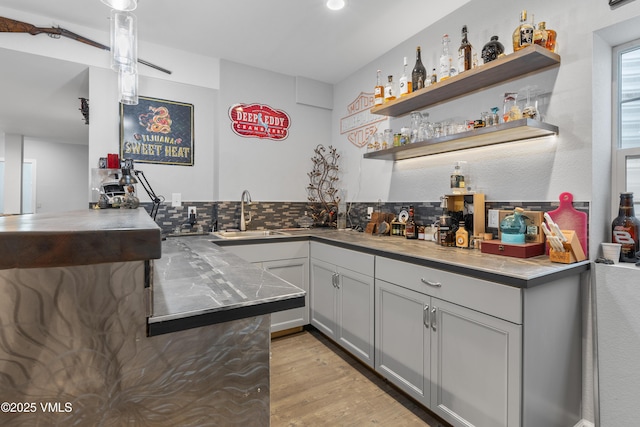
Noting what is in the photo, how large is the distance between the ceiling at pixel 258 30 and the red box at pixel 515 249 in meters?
1.73

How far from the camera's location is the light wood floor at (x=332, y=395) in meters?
1.71

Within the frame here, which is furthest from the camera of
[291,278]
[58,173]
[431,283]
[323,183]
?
[58,173]

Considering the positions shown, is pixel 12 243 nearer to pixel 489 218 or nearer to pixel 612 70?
pixel 489 218

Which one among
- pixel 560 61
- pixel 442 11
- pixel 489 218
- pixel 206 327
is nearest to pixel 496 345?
pixel 489 218

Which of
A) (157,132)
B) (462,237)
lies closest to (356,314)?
(462,237)

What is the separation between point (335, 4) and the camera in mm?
2195

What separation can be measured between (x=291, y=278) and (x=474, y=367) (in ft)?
5.42

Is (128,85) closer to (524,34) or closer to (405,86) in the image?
(405,86)

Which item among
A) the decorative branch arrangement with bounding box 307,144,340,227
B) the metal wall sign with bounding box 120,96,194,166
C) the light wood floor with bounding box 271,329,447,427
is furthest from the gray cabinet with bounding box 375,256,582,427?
the metal wall sign with bounding box 120,96,194,166

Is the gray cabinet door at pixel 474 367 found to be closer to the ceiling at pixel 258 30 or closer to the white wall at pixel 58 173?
the ceiling at pixel 258 30

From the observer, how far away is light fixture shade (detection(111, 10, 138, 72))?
1.45m

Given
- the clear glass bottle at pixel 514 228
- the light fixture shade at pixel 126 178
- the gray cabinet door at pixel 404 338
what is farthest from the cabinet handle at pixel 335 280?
the light fixture shade at pixel 126 178

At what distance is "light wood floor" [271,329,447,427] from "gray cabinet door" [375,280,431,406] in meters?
0.12

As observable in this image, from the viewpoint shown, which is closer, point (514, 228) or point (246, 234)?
point (514, 228)
